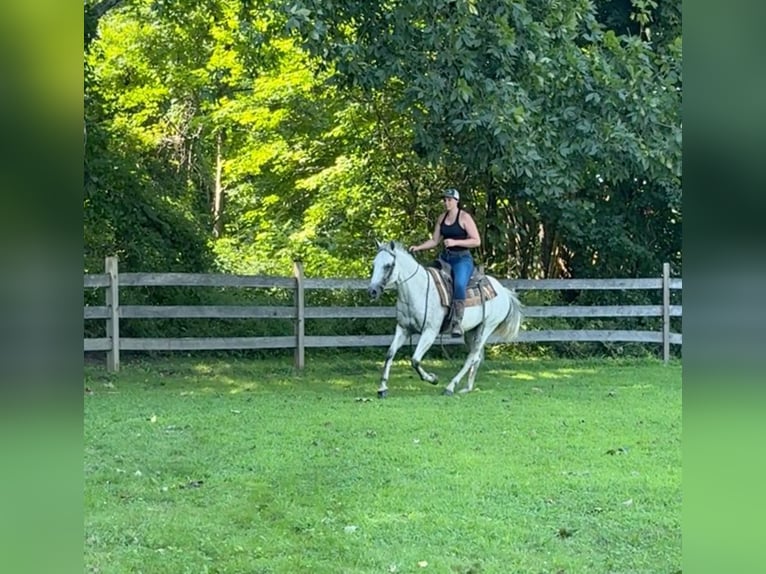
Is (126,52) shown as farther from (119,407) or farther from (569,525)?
(569,525)

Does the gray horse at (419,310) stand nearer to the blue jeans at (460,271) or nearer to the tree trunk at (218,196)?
the blue jeans at (460,271)

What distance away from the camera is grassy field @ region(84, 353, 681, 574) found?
3.16m

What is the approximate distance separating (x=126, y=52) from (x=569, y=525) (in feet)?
45.2

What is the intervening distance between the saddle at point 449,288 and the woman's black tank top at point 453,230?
33 centimetres

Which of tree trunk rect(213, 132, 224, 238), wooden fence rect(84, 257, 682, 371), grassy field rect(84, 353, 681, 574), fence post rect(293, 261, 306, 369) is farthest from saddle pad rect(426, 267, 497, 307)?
tree trunk rect(213, 132, 224, 238)

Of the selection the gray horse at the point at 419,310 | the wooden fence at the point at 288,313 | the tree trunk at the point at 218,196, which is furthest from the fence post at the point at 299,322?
the tree trunk at the point at 218,196

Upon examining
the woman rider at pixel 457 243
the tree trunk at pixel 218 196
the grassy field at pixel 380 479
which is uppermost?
the tree trunk at pixel 218 196

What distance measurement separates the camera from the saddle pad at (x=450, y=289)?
772cm

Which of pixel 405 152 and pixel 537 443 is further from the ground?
pixel 405 152

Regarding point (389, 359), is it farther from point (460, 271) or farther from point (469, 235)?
point (469, 235)

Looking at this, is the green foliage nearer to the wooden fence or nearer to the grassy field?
the wooden fence

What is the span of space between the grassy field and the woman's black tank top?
1596mm
